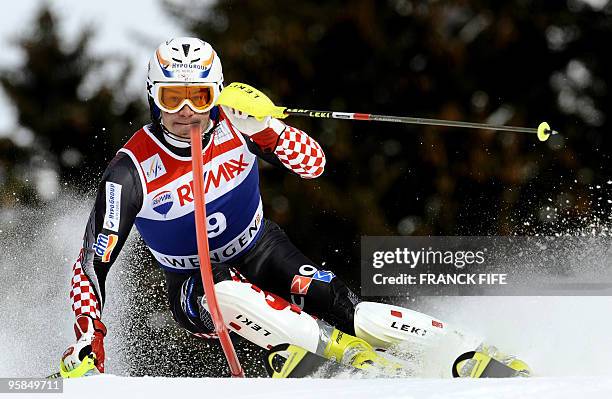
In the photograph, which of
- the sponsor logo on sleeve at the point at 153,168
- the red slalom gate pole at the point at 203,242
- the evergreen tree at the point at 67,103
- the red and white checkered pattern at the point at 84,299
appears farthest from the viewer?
the evergreen tree at the point at 67,103

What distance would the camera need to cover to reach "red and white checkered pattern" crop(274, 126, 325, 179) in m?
5.47

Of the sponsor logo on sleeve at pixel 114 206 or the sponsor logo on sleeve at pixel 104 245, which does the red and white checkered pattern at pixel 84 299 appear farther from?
the sponsor logo on sleeve at pixel 114 206

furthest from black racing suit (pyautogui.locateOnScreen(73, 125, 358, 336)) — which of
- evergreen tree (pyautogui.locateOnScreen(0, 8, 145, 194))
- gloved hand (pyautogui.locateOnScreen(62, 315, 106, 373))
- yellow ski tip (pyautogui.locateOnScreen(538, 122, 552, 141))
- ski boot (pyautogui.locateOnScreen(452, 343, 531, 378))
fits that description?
evergreen tree (pyautogui.locateOnScreen(0, 8, 145, 194))

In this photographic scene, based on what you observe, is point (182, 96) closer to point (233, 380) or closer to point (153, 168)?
point (153, 168)

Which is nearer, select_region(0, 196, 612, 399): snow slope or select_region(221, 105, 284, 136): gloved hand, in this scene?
select_region(0, 196, 612, 399): snow slope

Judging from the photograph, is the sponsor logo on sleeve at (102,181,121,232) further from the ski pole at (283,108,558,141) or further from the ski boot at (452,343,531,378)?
the ski boot at (452,343,531,378)

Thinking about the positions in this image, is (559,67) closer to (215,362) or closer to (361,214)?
(361,214)

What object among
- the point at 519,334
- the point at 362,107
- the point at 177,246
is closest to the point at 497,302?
the point at 519,334

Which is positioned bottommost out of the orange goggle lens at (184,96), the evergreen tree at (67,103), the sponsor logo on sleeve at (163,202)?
the evergreen tree at (67,103)

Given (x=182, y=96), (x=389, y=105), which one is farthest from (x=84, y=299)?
(x=389, y=105)

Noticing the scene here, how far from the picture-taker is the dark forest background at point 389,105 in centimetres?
1079

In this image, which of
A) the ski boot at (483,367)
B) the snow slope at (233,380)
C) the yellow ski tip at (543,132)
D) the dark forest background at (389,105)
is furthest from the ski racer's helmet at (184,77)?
the dark forest background at (389,105)

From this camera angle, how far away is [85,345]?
5.15 m

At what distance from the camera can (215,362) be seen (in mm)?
7262
